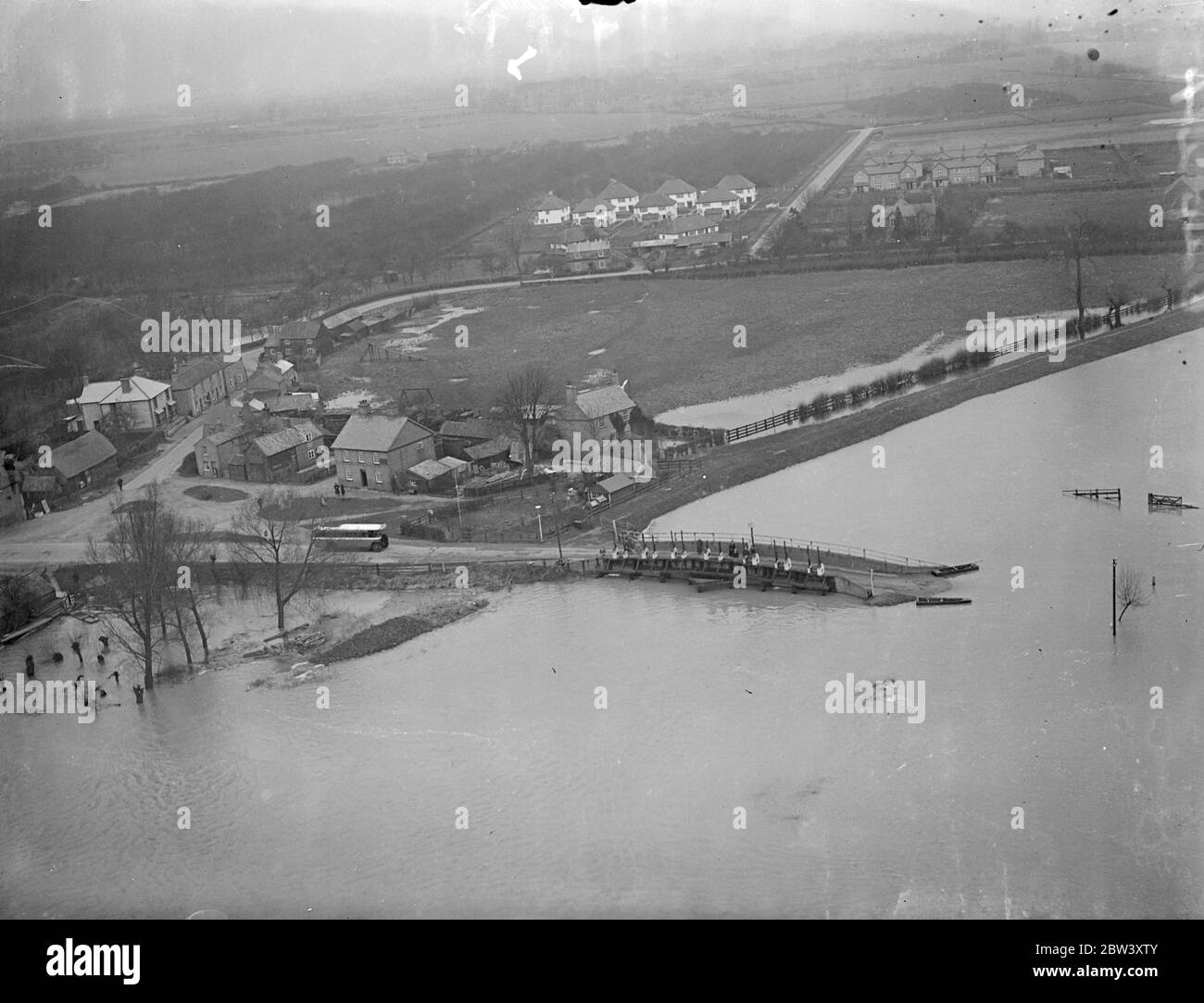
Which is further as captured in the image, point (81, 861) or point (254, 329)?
point (254, 329)

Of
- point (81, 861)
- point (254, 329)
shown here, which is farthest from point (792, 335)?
point (81, 861)

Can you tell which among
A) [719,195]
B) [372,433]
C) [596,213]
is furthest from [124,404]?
[719,195]

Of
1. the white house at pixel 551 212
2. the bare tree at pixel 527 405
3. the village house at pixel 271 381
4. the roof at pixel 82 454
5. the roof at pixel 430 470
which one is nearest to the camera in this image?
the roof at pixel 430 470

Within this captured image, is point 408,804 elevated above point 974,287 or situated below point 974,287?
below

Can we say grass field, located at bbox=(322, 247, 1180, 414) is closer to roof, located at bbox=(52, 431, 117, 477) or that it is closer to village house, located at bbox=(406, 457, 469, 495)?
village house, located at bbox=(406, 457, 469, 495)

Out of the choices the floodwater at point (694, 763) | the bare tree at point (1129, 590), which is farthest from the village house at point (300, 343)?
the bare tree at point (1129, 590)

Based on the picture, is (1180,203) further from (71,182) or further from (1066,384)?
(71,182)

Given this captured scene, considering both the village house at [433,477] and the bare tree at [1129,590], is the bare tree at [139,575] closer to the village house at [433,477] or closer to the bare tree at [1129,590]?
the village house at [433,477]
